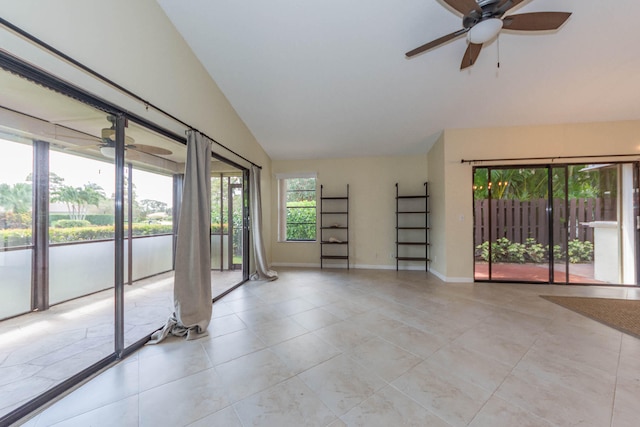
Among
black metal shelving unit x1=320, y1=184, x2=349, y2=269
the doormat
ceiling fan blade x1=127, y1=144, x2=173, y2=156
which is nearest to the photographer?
the doormat

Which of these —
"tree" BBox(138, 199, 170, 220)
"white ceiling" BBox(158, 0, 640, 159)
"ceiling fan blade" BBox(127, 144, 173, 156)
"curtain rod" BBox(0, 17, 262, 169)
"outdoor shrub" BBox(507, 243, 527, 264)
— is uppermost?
"white ceiling" BBox(158, 0, 640, 159)

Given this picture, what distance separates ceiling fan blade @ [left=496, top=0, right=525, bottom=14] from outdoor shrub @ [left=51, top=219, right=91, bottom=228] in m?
4.19

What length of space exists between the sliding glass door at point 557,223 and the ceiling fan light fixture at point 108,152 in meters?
5.08

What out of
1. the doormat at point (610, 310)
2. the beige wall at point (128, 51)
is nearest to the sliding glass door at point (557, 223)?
the doormat at point (610, 310)

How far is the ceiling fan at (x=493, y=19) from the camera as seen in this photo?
5.93 ft

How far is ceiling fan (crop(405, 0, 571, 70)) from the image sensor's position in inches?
71.1

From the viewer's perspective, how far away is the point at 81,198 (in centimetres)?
242

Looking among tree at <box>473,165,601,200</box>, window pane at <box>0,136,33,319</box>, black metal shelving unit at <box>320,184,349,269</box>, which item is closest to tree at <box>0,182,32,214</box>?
window pane at <box>0,136,33,319</box>

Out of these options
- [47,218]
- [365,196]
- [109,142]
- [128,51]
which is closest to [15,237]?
[47,218]

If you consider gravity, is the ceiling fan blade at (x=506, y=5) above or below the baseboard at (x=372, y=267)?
above

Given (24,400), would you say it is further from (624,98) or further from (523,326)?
(624,98)

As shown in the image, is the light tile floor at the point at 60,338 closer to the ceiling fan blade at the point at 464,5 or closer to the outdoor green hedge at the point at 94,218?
the outdoor green hedge at the point at 94,218

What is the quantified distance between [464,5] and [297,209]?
4690 mm

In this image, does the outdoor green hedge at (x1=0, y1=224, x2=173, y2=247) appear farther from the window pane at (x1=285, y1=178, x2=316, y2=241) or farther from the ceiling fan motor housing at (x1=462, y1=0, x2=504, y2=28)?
the window pane at (x1=285, y1=178, x2=316, y2=241)
